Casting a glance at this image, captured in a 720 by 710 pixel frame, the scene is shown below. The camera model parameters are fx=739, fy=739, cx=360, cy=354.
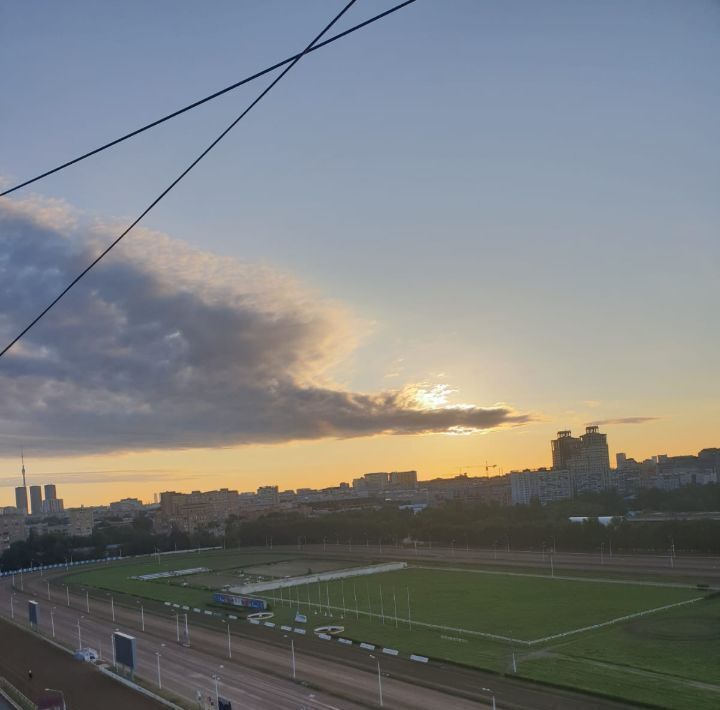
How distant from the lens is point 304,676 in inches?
1312

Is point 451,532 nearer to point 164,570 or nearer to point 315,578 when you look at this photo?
point 315,578

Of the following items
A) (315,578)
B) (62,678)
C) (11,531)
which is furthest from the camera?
(11,531)

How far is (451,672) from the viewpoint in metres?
32.7

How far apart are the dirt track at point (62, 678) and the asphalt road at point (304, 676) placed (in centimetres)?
186

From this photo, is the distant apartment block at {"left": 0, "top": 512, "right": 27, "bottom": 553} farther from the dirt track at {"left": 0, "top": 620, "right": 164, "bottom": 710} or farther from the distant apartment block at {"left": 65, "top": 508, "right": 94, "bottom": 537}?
the dirt track at {"left": 0, "top": 620, "right": 164, "bottom": 710}

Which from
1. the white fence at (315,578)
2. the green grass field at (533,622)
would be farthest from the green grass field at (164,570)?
the white fence at (315,578)

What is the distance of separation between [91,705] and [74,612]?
30526mm

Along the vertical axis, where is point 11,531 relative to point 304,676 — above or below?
below

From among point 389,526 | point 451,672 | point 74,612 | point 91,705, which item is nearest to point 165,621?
point 74,612

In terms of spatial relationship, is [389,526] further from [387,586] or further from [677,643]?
[677,643]

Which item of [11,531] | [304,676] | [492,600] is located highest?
[304,676]

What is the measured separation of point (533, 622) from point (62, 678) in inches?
1000

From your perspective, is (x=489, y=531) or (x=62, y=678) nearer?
(x=62, y=678)

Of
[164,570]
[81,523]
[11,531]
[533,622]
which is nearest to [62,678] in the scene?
[533,622]
